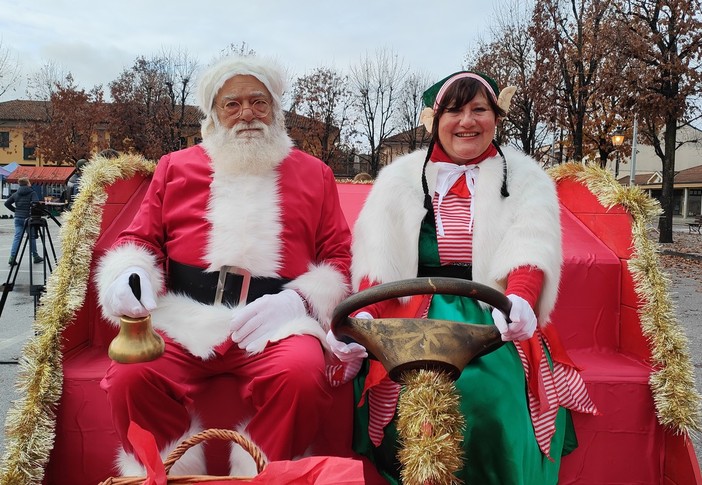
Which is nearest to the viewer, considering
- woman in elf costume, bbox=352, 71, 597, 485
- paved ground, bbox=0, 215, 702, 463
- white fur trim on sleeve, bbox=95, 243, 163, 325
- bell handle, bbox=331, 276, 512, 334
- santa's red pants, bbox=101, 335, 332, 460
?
bell handle, bbox=331, 276, 512, 334

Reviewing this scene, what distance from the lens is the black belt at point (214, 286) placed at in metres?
2.18

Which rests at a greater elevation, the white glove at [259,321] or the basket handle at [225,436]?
the white glove at [259,321]

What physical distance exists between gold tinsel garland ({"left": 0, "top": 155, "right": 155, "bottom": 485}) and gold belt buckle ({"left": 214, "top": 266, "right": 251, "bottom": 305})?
2.01ft

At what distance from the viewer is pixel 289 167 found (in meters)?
2.52

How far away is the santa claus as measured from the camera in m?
1.83

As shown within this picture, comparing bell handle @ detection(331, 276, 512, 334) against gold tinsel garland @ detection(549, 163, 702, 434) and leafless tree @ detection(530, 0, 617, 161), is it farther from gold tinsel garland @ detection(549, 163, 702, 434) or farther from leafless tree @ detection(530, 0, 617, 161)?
leafless tree @ detection(530, 0, 617, 161)

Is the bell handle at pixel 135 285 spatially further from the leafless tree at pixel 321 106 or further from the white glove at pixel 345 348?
the leafless tree at pixel 321 106

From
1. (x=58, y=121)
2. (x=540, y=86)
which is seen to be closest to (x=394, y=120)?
(x=540, y=86)

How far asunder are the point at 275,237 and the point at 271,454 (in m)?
0.89

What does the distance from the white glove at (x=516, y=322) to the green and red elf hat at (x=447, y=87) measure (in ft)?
3.37

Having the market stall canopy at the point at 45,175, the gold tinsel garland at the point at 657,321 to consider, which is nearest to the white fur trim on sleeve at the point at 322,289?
the gold tinsel garland at the point at 657,321

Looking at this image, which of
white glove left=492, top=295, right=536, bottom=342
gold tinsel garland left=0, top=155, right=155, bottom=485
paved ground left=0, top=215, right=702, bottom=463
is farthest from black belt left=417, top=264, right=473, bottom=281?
gold tinsel garland left=0, top=155, right=155, bottom=485

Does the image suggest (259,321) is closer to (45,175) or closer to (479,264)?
(479,264)

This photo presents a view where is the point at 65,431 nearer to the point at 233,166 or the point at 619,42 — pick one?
the point at 233,166
